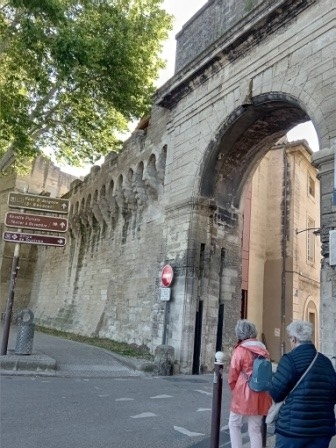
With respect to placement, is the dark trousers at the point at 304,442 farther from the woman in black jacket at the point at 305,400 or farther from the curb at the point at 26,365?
the curb at the point at 26,365

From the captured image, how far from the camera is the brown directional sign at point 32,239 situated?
812 centimetres

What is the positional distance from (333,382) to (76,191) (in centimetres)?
1636

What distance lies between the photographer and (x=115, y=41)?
1223cm

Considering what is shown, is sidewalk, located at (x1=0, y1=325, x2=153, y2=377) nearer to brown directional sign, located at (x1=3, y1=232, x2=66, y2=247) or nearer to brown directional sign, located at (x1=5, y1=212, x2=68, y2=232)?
brown directional sign, located at (x1=3, y1=232, x2=66, y2=247)

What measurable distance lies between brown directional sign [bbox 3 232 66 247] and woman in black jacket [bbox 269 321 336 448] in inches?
258

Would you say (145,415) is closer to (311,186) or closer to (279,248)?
(279,248)

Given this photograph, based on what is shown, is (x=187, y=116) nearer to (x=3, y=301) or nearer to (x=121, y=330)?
(x=121, y=330)

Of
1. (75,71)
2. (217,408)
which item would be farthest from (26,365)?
(75,71)

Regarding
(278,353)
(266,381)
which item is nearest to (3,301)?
(278,353)

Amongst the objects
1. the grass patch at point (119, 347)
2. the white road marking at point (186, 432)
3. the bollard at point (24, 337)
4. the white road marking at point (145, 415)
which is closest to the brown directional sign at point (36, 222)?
the bollard at point (24, 337)

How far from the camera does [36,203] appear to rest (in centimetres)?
852

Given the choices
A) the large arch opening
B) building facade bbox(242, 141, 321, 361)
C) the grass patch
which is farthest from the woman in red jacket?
building facade bbox(242, 141, 321, 361)

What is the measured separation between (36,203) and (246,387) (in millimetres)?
6526

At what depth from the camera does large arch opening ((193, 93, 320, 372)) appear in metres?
9.05
